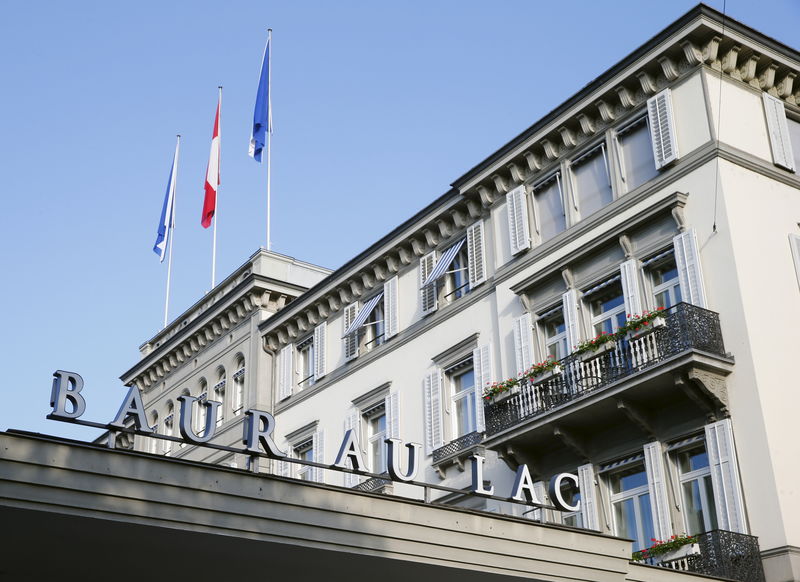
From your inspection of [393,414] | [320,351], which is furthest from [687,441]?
[320,351]

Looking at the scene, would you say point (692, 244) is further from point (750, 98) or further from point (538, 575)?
point (538, 575)

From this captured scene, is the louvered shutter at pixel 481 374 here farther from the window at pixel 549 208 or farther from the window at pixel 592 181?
the window at pixel 592 181

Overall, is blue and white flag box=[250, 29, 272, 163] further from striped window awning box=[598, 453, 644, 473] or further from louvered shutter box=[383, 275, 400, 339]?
striped window awning box=[598, 453, 644, 473]

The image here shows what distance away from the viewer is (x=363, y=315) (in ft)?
106

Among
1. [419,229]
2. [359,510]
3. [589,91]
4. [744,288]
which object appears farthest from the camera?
[419,229]

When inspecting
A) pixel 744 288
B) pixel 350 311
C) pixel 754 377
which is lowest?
pixel 754 377

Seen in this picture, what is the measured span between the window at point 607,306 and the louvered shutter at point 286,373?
46.2 ft

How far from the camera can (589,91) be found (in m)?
25.6

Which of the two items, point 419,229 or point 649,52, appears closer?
point 649,52

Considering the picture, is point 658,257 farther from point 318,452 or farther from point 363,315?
point 318,452

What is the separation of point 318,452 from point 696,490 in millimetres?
14502

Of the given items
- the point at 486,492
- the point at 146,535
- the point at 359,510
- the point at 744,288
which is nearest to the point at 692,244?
the point at 744,288

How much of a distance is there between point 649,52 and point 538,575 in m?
13.4

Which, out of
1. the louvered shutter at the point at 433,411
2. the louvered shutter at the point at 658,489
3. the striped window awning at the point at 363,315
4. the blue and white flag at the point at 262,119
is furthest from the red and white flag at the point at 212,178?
the louvered shutter at the point at 658,489
